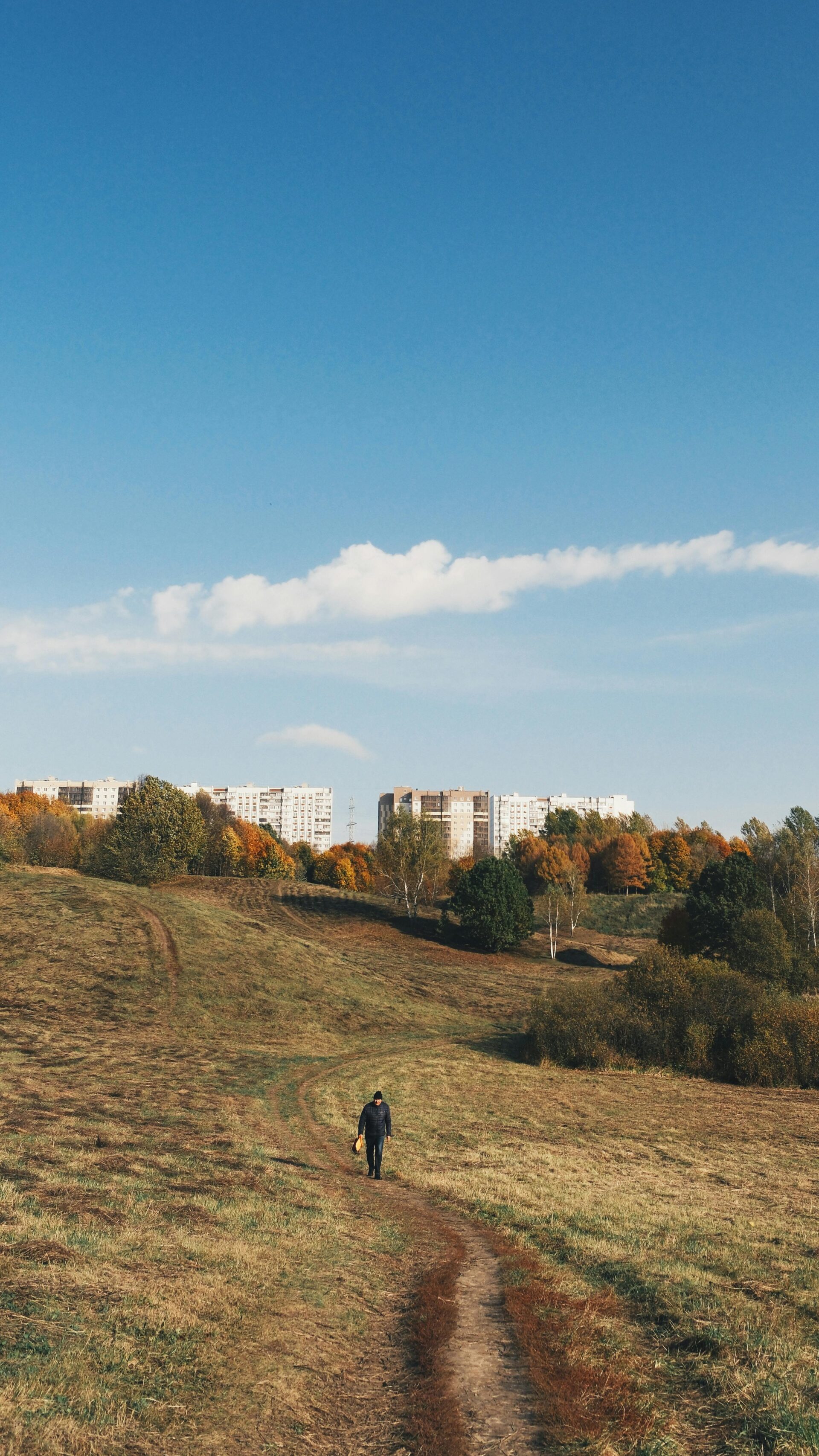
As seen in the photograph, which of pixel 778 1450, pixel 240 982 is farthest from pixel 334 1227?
pixel 240 982

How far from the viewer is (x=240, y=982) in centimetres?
6356

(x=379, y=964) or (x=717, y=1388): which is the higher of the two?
(x=717, y=1388)

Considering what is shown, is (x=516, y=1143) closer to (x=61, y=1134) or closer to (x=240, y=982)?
(x=61, y=1134)

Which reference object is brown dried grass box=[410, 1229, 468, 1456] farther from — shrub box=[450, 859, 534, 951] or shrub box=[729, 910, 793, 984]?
shrub box=[450, 859, 534, 951]

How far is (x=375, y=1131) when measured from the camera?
25.1m

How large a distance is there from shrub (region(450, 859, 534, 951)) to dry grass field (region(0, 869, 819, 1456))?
42.1 m

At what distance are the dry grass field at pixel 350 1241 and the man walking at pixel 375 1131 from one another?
0.89 m

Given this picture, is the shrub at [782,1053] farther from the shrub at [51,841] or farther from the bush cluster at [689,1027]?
the shrub at [51,841]

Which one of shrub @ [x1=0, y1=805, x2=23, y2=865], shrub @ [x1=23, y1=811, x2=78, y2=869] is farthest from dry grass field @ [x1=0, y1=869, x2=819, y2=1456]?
shrub @ [x1=23, y1=811, x2=78, y2=869]

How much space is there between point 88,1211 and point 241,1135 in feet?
38.1

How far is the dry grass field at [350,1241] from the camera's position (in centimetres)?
1044

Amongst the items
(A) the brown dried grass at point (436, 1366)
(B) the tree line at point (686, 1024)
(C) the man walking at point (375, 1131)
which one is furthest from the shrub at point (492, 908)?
(A) the brown dried grass at point (436, 1366)

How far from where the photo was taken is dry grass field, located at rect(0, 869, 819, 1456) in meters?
10.4

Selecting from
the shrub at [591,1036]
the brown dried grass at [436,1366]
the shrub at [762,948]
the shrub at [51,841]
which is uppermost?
the shrub at [51,841]
